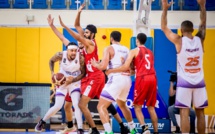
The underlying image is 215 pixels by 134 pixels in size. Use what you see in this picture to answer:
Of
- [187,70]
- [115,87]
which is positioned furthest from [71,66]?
[187,70]

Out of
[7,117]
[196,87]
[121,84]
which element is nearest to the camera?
[196,87]

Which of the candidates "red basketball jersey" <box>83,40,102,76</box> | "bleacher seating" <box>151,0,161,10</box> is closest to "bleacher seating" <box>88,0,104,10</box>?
"bleacher seating" <box>151,0,161,10</box>

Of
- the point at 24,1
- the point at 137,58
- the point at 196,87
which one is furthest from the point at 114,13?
the point at 196,87

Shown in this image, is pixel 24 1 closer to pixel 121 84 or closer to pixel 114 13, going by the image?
pixel 114 13

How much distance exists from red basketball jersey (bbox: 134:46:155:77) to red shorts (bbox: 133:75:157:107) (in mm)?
97

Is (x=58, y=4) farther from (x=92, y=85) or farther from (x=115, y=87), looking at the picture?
(x=115, y=87)

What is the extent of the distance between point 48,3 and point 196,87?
10.7 meters

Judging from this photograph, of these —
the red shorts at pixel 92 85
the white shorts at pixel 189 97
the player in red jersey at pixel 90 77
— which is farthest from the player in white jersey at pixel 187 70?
the red shorts at pixel 92 85

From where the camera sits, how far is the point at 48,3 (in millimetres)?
16281

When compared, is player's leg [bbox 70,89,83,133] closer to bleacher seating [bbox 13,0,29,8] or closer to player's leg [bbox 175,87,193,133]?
player's leg [bbox 175,87,193,133]

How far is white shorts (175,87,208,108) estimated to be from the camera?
255 inches

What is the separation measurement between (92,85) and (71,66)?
621 mm

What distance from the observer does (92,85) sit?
27.8 ft

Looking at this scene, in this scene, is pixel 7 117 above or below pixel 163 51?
below
